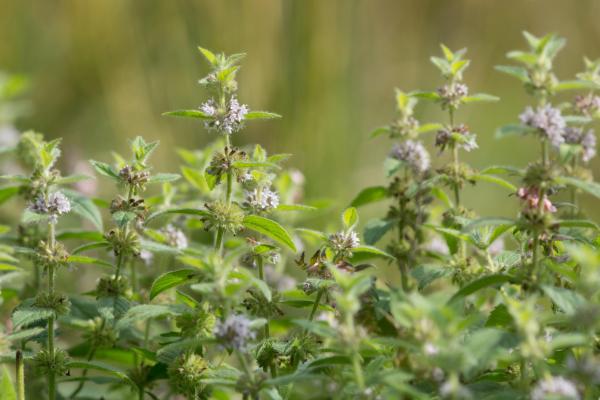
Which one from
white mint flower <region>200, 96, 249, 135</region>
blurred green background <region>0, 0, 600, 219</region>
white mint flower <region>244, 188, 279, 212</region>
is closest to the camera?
white mint flower <region>200, 96, 249, 135</region>

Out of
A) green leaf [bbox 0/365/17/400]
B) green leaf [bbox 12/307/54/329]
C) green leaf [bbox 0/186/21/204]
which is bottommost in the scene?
green leaf [bbox 0/365/17/400]

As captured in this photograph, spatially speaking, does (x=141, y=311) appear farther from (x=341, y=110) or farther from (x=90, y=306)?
(x=341, y=110)

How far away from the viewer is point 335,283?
61.9 inches

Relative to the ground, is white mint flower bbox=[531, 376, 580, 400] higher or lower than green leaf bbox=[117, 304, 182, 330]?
lower

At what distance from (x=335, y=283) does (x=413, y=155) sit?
1.81 feet

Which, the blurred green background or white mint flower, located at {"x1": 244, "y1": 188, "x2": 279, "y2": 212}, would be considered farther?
the blurred green background

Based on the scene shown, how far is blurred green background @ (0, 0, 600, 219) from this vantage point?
4090mm

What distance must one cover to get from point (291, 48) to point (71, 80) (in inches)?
108

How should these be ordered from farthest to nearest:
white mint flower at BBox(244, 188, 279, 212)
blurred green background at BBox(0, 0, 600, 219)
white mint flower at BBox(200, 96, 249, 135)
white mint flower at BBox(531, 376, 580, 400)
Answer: blurred green background at BBox(0, 0, 600, 219) → white mint flower at BBox(244, 188, 279, 212) → white mint flower at BBox(200, 96, 249, 135) → white mint flower at BBox(531, 376, 580, 400)

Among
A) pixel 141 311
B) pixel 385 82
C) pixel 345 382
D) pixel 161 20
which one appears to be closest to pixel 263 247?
pixel 141 311

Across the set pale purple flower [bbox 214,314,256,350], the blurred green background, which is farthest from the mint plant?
the blurred green background

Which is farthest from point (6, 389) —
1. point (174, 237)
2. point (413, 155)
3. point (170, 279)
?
point (413, 155)

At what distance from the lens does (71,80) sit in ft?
20.8

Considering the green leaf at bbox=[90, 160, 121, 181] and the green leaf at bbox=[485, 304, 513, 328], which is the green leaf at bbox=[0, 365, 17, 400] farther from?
the green leaf at bbox=[485, 304, 513, 328]
